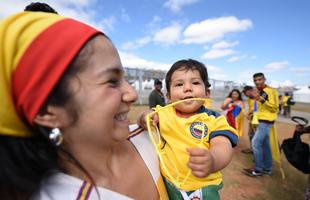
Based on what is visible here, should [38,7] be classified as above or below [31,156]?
above

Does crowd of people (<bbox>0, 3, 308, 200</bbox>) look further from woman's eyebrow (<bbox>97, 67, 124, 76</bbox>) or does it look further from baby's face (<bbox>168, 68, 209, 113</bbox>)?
baby's face (<bbox>168, 68, 209, 113</bbox>)

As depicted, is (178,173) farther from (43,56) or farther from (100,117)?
(43,56)

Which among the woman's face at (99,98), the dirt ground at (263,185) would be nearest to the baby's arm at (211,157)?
the woman's face at (99,98)

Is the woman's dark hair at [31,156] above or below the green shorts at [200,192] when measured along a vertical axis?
above

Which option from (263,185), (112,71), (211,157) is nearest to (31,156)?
(112,71)

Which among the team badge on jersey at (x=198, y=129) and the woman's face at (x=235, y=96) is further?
the woman's face at (x=235, y=96)

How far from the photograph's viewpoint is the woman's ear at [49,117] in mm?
876

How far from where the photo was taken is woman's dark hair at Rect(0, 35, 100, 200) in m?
0.83

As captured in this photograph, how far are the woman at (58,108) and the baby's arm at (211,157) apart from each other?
0.28m

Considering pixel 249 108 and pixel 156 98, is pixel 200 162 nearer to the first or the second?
pixel 156 98

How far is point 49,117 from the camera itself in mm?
893

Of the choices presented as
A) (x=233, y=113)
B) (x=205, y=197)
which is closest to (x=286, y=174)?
(x=233, y=113)

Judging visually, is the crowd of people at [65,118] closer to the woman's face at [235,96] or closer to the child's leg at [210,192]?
the child's leg at [210,192]

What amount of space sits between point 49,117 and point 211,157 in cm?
70
